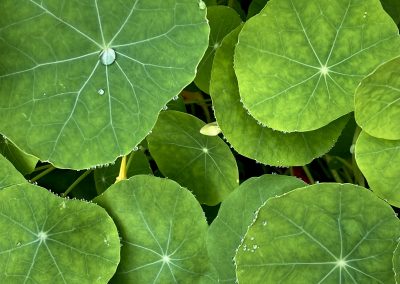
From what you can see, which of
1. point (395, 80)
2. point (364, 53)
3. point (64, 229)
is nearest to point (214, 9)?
point (364, 53)

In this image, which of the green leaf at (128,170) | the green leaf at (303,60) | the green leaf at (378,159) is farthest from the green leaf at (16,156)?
the green leaf at (378,159)

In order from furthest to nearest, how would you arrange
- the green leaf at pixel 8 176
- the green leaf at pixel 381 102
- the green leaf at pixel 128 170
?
1. the green leaf at pixel 128 170
2. the green leaf at pixel 8 176
3. the green leaf at pixel 381 102

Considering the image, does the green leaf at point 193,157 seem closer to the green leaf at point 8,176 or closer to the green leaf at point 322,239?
the green leaf at point 322,239

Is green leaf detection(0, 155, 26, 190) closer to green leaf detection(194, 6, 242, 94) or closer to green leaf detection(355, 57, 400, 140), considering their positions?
green leaf detection(194, 6, 242, 94)

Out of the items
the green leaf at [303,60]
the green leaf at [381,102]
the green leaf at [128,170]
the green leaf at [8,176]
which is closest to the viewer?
the green leaf at [381,102]

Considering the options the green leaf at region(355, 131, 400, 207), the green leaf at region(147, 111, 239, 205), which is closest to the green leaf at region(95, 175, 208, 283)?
the green leaf at region(147, 111, 239, 205)

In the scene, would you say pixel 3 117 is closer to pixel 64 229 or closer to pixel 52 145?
pixel 52 145
